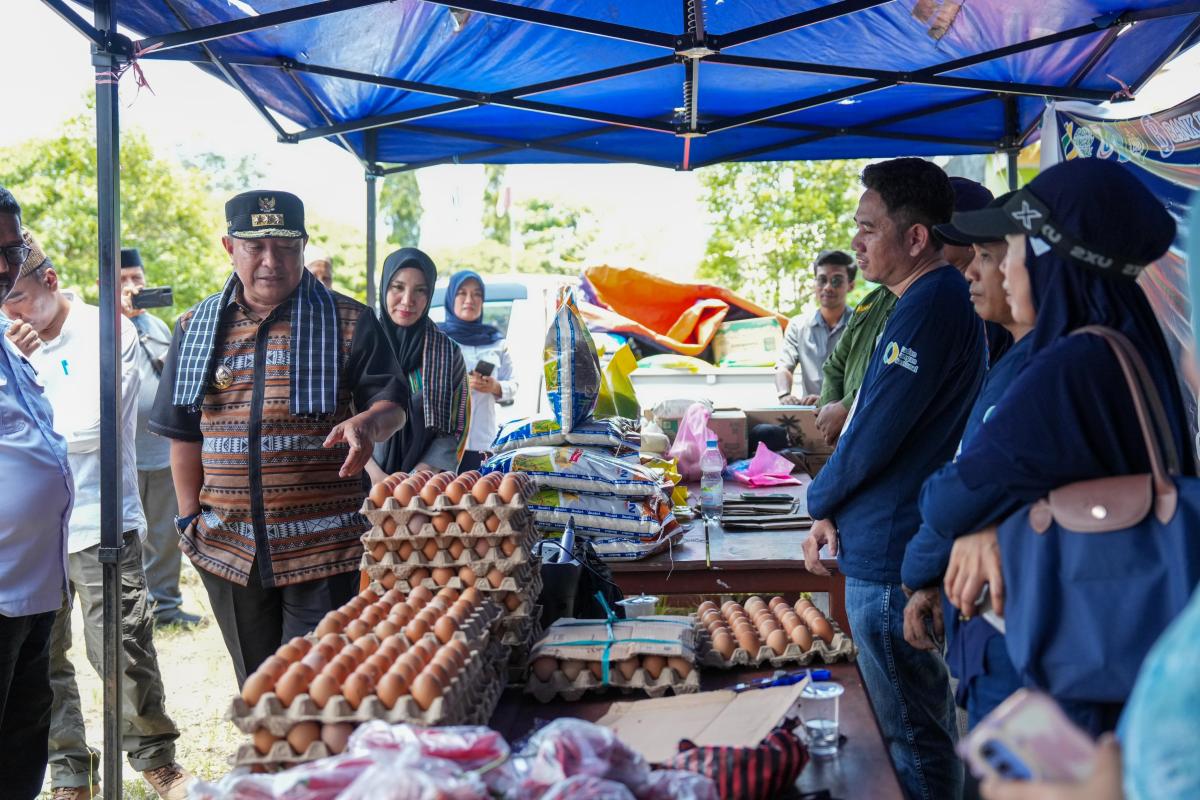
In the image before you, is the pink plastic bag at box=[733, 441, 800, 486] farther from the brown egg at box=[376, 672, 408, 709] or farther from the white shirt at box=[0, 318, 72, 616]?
the brown egg at box=[376, 672, 408, 709]

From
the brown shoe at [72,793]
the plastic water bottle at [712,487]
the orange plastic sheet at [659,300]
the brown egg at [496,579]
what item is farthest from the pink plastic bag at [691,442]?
the orange plastic sheet at [659,300]

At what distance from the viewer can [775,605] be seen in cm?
281

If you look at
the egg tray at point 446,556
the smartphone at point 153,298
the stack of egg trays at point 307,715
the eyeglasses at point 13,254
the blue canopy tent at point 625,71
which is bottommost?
the stack of egg trays at point 307,715

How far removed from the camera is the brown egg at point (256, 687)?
72.4 inches

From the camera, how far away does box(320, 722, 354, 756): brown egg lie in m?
1.79

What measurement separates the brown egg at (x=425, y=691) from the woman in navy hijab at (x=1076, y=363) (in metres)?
1.09

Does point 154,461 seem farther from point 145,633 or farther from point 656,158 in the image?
point 656,158

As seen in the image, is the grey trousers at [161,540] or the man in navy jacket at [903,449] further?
the grey trousers at [161,540]

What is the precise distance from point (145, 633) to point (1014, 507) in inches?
152

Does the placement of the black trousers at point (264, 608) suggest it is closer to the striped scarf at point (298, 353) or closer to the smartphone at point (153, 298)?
the striped scarf at point (298, 353)

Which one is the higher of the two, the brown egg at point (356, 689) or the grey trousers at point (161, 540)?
the brown egg at point (356, 689)

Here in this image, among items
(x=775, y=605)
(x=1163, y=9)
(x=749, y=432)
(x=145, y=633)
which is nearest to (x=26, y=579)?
(x=145, y=633)

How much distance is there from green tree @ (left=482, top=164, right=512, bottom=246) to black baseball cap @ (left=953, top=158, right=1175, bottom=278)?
27.1 meters

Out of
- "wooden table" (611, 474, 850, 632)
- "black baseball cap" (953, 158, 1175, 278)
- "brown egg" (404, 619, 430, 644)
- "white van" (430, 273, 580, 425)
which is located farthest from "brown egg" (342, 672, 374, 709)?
"white van" (430, 273, 580, 425)
